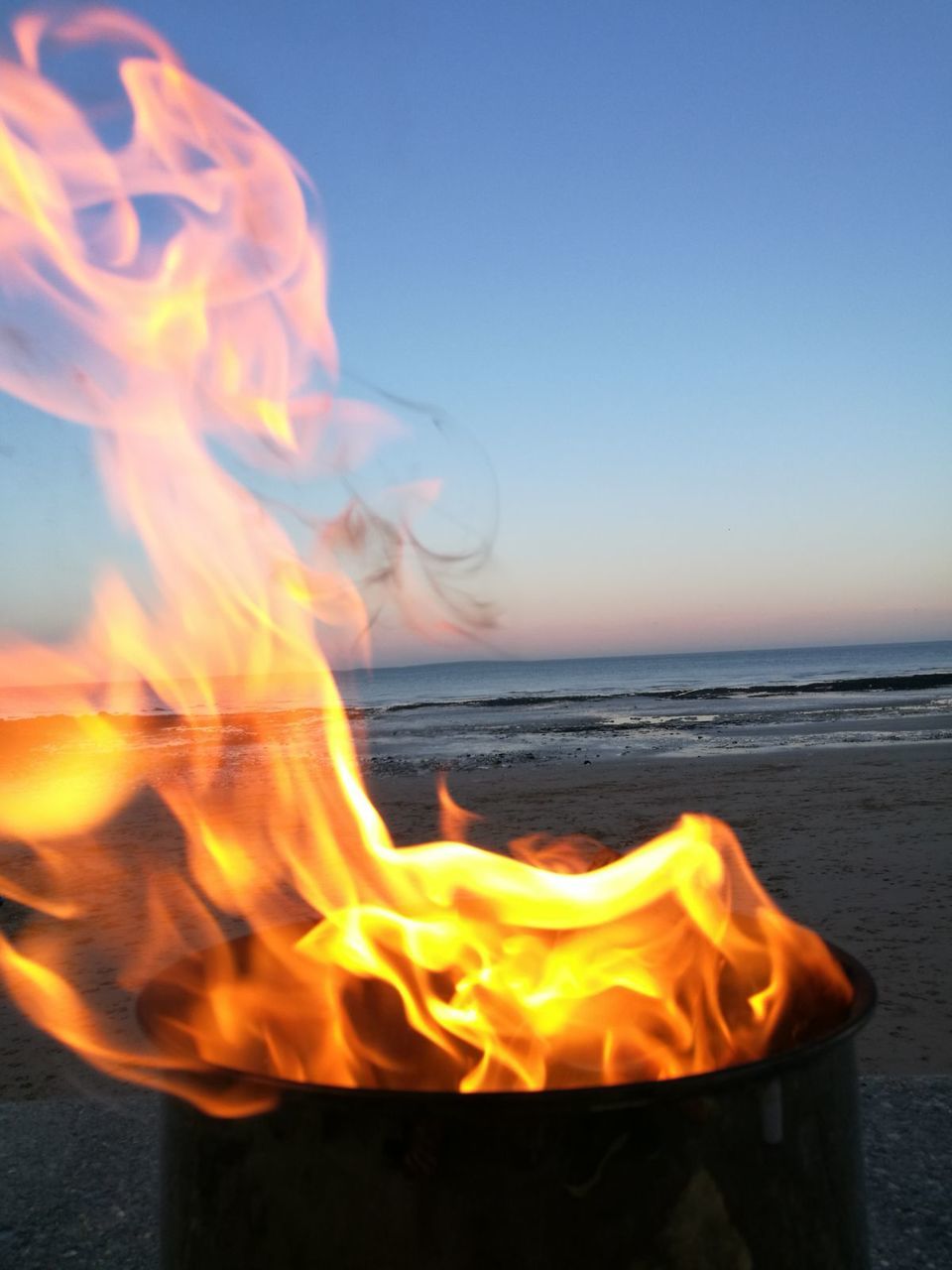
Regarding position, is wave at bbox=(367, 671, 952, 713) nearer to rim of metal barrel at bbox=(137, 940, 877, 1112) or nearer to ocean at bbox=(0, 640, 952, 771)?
ocean at bbox=(0, 640, 952, 771)

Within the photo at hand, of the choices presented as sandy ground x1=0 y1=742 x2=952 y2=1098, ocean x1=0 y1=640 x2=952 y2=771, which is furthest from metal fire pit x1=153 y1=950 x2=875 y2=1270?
ocean x1=0 y1=640 x2=952 y2=771

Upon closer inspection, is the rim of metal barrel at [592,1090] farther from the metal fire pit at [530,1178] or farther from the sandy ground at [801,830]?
the sandy ground at [801,830]

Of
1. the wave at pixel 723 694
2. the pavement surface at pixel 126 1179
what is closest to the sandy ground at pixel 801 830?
the pavement surface at pixel 126 1179

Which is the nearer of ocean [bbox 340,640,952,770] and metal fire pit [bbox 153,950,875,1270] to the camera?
metal fire pit [bbox 153,950,875,1270]

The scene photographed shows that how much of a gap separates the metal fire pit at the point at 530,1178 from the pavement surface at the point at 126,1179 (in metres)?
1.47

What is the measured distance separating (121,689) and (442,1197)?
8654 centimetres

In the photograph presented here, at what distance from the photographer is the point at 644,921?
7.35ft

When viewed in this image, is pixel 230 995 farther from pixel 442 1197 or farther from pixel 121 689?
pixel 121 689

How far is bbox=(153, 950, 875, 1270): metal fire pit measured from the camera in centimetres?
140

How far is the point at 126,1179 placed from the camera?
123 inches

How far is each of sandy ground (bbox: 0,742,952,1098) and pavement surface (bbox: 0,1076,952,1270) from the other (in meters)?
0.66

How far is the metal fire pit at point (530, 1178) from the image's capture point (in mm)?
1398

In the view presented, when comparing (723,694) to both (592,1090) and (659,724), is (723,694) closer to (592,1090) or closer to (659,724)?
(659,724)

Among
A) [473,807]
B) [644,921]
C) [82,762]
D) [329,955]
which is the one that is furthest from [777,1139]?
[82,762]
